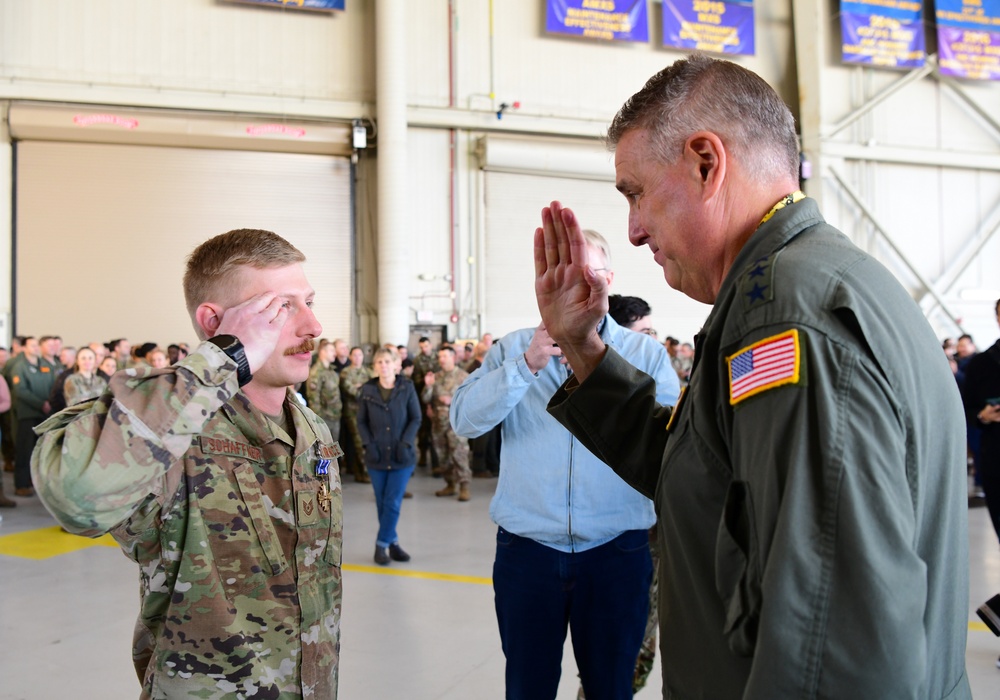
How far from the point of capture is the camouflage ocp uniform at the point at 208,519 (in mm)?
1109

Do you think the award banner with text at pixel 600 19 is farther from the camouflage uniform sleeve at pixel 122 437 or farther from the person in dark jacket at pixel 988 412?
the camouflage uniform sleeve at pixel 122 437

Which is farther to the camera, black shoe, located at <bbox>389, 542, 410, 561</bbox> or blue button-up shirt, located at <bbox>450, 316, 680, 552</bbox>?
black shoe, located at <bbox>389, 542, 410, 561</bbox>

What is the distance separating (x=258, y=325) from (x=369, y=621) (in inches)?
132

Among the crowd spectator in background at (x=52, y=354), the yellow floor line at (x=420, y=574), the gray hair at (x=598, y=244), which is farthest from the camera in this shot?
the crowd spectator in background at (x=52, y=354)

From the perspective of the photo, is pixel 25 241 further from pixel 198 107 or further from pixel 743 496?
pixel 743 496

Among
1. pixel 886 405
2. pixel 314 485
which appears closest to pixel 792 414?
pixel 886 405

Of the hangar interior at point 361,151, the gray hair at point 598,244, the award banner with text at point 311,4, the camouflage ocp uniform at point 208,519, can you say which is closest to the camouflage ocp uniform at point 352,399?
the hangar interior at point 361,151

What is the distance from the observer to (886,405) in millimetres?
824

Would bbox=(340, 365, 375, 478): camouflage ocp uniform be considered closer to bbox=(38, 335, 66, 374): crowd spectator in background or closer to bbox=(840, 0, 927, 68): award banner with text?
bbox=(38, 335, 66, 374): crowd spectator in background

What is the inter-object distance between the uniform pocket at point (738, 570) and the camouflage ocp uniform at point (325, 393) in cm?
901

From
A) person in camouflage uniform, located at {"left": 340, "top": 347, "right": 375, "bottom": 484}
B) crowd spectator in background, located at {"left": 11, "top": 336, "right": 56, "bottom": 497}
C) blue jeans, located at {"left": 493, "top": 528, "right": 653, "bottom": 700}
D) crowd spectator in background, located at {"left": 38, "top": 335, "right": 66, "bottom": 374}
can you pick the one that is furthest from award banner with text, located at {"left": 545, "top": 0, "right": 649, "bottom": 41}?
blue jeans, located at {"left": 493, "top": 528, "right": 653, "bottom": 700}

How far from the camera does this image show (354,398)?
970cm

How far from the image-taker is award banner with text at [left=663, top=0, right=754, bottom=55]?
46.2 ft

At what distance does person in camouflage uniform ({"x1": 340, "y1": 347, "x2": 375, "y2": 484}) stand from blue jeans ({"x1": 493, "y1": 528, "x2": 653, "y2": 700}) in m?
7.28
